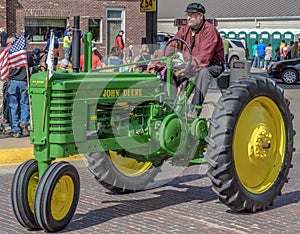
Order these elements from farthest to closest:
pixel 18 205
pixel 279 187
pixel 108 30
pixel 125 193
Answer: pixel 108 30, pixel 125 193, pixel 279 187, pixel 18 205

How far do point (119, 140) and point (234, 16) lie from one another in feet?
155

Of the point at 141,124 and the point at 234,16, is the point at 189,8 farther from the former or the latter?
the point at 234,16

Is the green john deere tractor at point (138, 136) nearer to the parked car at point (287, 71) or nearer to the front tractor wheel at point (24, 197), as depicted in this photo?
the front tractor wheel at point (24, 197)

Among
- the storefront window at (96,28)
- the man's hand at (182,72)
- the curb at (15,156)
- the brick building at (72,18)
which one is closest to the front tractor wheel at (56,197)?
the man's hand at (182,72)

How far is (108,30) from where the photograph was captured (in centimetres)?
3222

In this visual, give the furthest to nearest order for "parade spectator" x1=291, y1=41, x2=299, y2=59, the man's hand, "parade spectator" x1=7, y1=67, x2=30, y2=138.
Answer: "parade spectator" x1=291, y1=41, x2=299, y2=59 < "parade spectator" x1=7, y1=67, x2=30, y2=138 < the man's hand

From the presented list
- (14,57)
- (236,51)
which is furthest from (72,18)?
(14,57)

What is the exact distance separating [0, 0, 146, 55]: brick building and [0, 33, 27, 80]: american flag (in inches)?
676

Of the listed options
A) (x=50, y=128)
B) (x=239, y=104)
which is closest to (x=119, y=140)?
(x=50, y=128)

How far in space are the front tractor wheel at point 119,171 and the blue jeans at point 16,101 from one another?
461cm

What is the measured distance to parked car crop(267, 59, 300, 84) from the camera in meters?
26.8

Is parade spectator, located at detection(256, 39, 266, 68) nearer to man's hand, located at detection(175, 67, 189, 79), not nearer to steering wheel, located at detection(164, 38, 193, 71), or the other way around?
steering wheel, located at detection(164, 38, 193, 71)

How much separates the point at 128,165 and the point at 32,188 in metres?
1.91

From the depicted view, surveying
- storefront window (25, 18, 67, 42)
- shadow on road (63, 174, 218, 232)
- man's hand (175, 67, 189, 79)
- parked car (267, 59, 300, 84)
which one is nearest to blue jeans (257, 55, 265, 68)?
parked car (267, 59, 300, 84)
